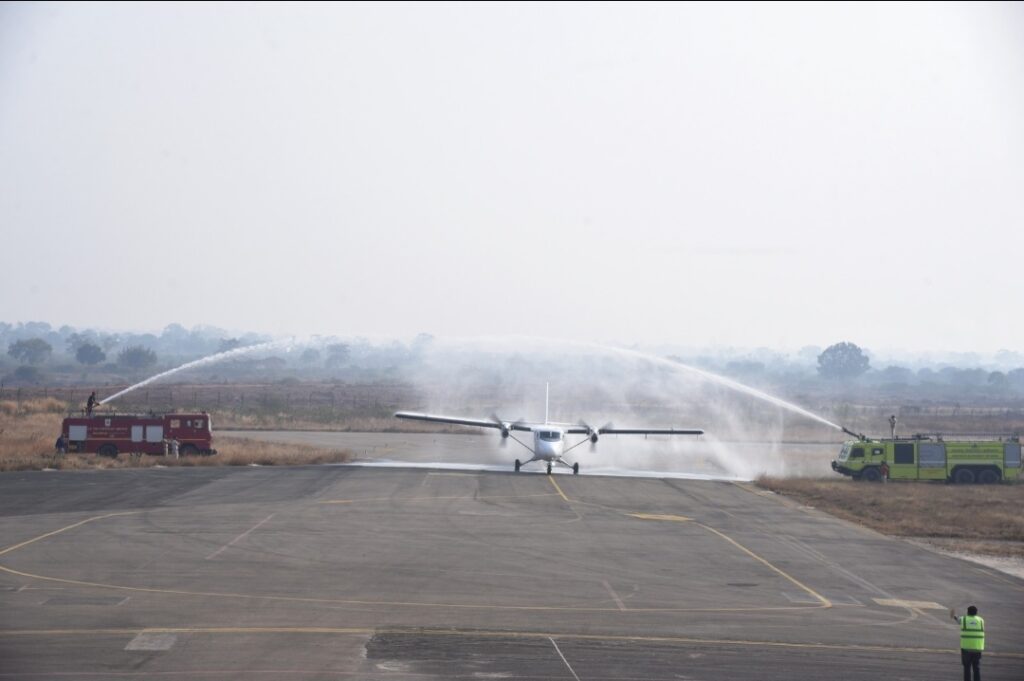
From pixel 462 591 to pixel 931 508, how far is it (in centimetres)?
2975

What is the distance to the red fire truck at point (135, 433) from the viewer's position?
60.1 metres

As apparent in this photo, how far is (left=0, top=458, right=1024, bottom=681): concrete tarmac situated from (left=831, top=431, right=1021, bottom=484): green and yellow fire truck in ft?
51.1

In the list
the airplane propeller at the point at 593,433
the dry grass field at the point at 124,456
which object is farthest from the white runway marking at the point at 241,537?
the airplane propeller at the point at 593,433

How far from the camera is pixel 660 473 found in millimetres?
63469

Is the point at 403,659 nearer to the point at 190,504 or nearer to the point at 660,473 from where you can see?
the point at 190,504

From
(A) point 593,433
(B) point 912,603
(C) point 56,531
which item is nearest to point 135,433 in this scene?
(C) point 56,531

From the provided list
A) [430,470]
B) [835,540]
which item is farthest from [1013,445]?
[430,470]

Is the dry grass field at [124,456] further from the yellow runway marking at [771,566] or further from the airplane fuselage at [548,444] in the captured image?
the yellow runway marking at [771,566]

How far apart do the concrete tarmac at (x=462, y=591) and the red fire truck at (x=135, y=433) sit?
13097mm

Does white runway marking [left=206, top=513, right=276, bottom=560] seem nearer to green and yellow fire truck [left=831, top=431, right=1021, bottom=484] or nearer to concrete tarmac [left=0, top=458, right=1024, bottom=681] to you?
concrete tarmac [left=0, top=458, right=1024, bottom=681]

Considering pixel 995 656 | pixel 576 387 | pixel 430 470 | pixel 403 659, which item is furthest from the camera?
pixel 576 387

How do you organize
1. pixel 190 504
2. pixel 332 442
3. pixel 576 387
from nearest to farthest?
pixel 190 504, pixel 332 442, pixel 576 387

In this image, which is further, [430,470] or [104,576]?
[430,470]

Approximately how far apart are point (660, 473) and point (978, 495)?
18311 mm
